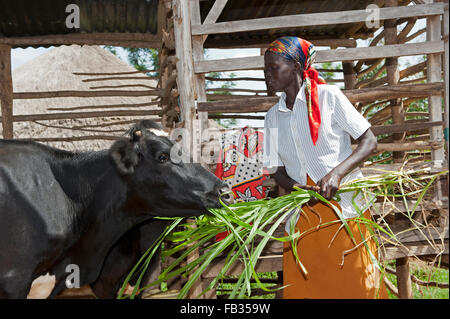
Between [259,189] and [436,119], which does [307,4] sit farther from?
[259,189]

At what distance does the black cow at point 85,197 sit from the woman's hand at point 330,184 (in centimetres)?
69

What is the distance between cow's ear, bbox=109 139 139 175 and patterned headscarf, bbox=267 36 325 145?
1058 millimetres

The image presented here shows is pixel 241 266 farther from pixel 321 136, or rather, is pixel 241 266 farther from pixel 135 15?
pixel 135 15

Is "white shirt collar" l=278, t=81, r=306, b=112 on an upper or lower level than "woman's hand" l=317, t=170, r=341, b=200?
upper

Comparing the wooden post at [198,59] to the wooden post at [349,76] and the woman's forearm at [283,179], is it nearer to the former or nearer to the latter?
the woman's forearm at [283,179]

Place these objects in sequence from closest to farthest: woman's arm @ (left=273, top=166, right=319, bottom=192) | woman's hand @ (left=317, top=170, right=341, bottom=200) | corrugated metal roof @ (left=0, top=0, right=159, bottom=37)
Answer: woman's hand @ (left=317, top=170, right=341, bottom=200)
woman's arm @ (left=273, top=166, right=319, bottom=192)
corrugated metal roof @ (left=0, top=0, right=159, bottom=37)

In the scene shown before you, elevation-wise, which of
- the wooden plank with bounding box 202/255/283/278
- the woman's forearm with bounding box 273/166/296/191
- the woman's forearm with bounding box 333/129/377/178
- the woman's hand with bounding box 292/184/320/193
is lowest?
the wooden plank with bounding box 202/255/283/278

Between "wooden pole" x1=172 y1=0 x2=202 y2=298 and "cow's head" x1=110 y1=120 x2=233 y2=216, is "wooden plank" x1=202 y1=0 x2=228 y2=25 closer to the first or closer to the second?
"wooden pole" x1=172 y1=0 x2=202 y2=298

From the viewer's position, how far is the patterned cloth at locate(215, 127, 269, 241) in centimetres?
411

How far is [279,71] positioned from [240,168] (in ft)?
6.00

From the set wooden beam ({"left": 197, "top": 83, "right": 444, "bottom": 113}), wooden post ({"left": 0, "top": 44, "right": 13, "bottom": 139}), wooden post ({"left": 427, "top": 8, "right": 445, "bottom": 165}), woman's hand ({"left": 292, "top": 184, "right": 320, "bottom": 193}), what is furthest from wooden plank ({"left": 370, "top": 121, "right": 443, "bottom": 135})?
wooden post ({"left": 0, "top": 44, "right": 13, "bottom": 139})

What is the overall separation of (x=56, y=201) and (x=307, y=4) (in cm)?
481

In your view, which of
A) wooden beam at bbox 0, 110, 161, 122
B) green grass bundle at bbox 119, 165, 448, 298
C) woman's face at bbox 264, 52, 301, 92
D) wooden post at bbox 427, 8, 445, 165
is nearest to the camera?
green grass bundle at bbox 119, 165, 448, 298

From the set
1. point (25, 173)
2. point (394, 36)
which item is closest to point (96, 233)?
point (25, 173)
